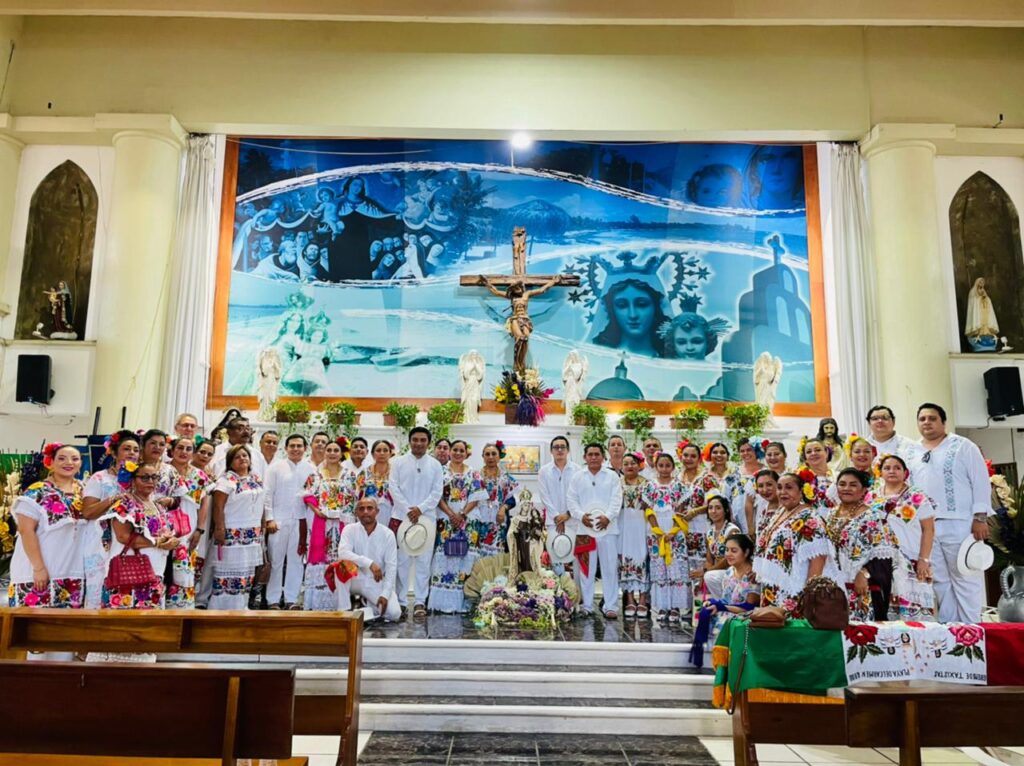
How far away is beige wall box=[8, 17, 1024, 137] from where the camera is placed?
9.76 m

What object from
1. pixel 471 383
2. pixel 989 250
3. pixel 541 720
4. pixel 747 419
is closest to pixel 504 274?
pixel 471 383

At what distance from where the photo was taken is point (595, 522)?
6.44m

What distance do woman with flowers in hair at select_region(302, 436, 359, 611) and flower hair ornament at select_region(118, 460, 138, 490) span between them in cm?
179

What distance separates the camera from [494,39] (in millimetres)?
10047

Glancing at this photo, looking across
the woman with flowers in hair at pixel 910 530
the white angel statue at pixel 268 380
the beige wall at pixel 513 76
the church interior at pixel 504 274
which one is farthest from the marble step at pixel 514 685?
the beige wall at pixel 513 76

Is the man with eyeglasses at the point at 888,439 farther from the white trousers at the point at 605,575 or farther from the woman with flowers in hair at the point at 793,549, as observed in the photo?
the white trousers at the point at 605,575

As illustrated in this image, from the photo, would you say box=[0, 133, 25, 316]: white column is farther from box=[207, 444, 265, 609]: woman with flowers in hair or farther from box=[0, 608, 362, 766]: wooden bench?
box=[0, 608, 362, 766]: wooden bench

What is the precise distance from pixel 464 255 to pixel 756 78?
4.70 m

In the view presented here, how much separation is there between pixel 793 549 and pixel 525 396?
16.7 feet

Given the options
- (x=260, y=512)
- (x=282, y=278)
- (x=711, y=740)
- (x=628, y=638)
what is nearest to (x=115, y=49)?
(x=282, y=278)

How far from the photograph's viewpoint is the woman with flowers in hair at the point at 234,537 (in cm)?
567

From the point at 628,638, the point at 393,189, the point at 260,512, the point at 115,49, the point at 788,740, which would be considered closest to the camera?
the point at 788,740

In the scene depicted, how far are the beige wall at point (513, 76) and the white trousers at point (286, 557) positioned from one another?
5903 mm

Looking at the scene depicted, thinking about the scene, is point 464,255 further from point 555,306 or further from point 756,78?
point 756,78
